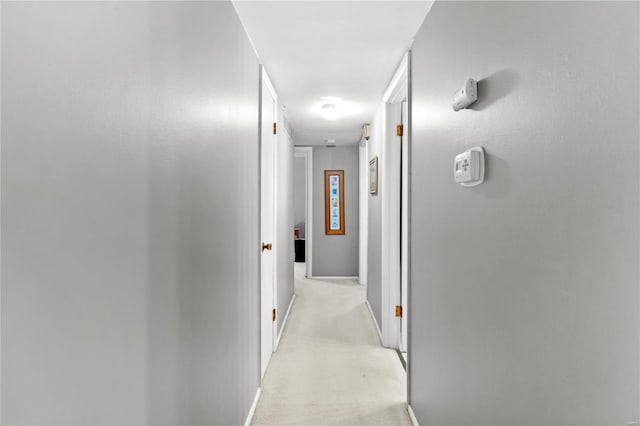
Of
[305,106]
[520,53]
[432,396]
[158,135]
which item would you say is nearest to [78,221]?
[158,135]

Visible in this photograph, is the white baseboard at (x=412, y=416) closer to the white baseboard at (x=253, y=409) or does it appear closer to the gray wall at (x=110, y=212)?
the white baseboard at (x=253, y=409)

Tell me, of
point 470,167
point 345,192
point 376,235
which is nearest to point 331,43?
point 470,167

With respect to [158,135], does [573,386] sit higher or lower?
lower

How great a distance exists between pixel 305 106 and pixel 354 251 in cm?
329

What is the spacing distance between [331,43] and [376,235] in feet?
6.84

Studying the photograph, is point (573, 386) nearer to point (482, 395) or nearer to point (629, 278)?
point (629, 278)

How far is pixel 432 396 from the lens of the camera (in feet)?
6.04

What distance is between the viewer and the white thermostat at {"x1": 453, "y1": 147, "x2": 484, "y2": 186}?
1.28 meters

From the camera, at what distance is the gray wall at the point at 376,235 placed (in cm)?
369

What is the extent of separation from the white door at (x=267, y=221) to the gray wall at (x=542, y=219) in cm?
138

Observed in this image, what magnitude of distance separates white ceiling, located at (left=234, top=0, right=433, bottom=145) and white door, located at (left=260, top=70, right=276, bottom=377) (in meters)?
0.27

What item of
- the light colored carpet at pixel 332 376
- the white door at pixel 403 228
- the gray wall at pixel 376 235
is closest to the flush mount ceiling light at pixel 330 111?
the gray wall at pixel 376 235

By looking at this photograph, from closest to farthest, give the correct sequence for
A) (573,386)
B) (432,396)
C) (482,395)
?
(573,386), (482,395), (432,396)

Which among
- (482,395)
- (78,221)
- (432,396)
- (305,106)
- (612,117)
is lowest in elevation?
(432,396)
